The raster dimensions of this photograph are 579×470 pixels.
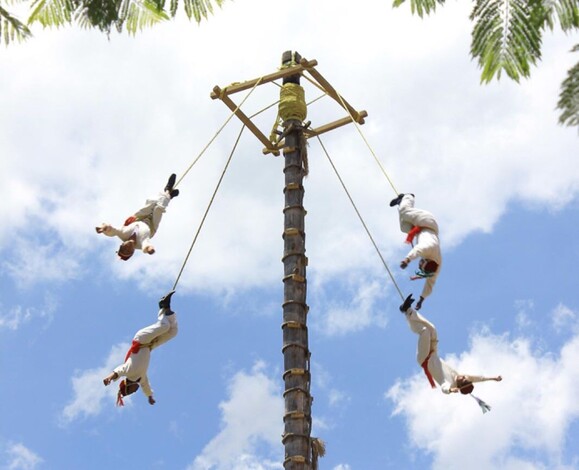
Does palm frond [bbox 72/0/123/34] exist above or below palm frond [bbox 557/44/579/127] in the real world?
above

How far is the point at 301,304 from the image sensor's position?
965cm

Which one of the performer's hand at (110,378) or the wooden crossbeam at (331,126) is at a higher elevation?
the wooden crossbeam at (331,126)

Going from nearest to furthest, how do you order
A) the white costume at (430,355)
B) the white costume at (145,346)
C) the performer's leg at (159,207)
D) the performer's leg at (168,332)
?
1. the white costume at (430,355)
2. the white costume at (145,346)
3. the performer's leg at (168,332)
4. the performer's leg at (159,207)

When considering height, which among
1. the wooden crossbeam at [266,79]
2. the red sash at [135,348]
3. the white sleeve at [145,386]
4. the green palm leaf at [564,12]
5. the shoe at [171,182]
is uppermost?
the wooden crossbeam at [266,79]

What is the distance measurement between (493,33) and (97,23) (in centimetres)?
300

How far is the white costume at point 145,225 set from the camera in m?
9.74

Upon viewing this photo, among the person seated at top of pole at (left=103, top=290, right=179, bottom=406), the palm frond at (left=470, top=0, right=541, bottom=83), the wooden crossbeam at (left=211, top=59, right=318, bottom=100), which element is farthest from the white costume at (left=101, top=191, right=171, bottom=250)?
the palm frond at (left=470, top=0, right=541, bottom=83)

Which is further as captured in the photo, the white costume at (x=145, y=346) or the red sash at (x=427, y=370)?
the white costume at (x=145, y=346)

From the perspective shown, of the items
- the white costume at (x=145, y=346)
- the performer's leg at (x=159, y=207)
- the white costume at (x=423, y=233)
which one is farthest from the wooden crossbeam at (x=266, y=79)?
the white costume at (x=145, y=346)

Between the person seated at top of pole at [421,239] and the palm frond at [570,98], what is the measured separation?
379 centimetres

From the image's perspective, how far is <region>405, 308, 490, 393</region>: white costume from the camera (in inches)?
366

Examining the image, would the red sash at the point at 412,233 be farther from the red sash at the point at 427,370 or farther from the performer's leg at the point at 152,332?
the performer's leg at the point at 152,332

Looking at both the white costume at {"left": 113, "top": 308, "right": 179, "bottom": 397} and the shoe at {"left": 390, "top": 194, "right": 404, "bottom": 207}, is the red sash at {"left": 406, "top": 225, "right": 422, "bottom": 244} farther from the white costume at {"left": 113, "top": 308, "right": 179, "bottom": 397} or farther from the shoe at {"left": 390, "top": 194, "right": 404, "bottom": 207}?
the white costume at {"left": 113, "top": 308, "right": 179, "bottom": 397}

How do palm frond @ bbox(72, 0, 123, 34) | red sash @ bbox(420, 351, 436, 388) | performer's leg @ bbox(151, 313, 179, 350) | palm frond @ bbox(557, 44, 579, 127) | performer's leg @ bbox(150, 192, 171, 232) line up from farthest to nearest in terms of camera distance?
performer's leg @ bbox(150, 192, 171, 232) → performer's leg @ bbox(151, 313, 179, 350) → red sash @ bbox(420, 351, 436, 388) → palm frond @ bbox(72, 0, 123, 34) → palm frond @ bbox(557, 44, 579, 127)
